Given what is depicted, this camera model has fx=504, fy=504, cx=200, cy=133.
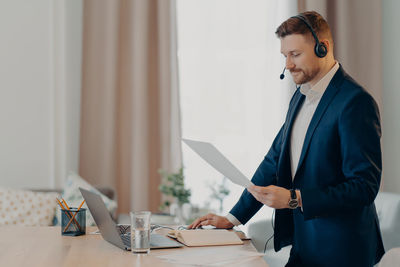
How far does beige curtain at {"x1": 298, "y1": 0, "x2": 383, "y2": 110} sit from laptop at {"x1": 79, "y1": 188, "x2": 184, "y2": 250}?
2504mm

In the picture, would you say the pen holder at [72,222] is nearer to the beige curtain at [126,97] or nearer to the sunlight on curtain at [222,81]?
the beige curtain at [126,97]

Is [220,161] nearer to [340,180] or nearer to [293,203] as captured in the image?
[293,203]

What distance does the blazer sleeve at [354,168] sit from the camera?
4.99 ft

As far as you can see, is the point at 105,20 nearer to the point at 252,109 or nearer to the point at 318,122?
the point at 252,109

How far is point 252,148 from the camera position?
12.5 feet

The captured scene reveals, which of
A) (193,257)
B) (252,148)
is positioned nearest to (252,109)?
(252,148)

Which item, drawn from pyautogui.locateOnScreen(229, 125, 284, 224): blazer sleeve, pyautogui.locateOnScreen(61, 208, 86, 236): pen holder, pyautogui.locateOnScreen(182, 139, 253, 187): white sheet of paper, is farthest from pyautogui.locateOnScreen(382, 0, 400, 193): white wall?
pyautogui.locateOnScreen(61, 208, 86, 236): pen holder

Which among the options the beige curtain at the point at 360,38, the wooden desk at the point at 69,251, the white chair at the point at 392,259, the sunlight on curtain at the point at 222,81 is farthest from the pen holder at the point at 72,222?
the beige curtain at the point at 360,38

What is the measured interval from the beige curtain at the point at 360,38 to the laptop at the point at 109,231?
2.50m

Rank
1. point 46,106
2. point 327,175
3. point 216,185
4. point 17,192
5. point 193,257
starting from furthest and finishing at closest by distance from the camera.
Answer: point 216,185 < point 46,106 < point 17,192 < point 327,175 < point 193,257

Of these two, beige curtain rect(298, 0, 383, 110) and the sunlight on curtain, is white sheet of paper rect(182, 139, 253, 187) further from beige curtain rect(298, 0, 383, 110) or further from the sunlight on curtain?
beige curtain rect(298, 0, 383, 110)

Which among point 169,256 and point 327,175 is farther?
point 327,175

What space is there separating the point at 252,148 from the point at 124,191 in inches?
39.5

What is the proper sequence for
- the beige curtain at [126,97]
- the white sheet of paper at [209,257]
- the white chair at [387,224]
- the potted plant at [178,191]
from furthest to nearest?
the beige curtain at [126,97]
the potted plant at [178,191]
the white chair at [387,224]
the white sheet of paper at [209,257]
